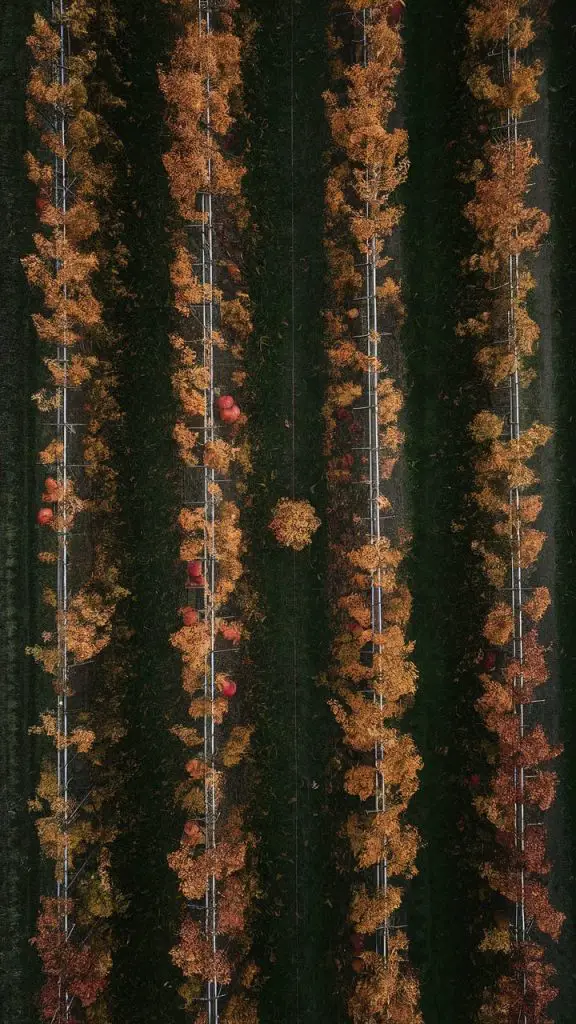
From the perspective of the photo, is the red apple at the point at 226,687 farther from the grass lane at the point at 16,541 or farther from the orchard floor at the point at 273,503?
the grass lane at the point at 16,541

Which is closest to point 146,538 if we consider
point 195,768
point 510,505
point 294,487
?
point 294,487

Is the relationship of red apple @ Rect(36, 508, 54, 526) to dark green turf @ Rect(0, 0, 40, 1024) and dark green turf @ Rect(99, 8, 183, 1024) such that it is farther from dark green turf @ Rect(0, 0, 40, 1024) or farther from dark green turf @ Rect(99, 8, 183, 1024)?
dark green turf @ Rect(99, 8, 183, 1024)

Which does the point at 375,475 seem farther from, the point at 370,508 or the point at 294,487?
the point at 294,487

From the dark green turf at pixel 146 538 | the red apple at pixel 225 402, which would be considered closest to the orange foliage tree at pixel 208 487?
the red apple at pixel 225 402

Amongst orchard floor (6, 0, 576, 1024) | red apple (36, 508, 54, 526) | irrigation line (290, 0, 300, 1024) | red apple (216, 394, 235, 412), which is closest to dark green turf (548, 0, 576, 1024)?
orchard floor (6, 0, 576, 1024)

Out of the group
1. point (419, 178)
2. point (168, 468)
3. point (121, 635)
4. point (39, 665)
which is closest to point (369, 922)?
point (121, 635)

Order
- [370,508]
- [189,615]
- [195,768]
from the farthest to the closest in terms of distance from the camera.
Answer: [189,615] → [370,508] → [195,768]
